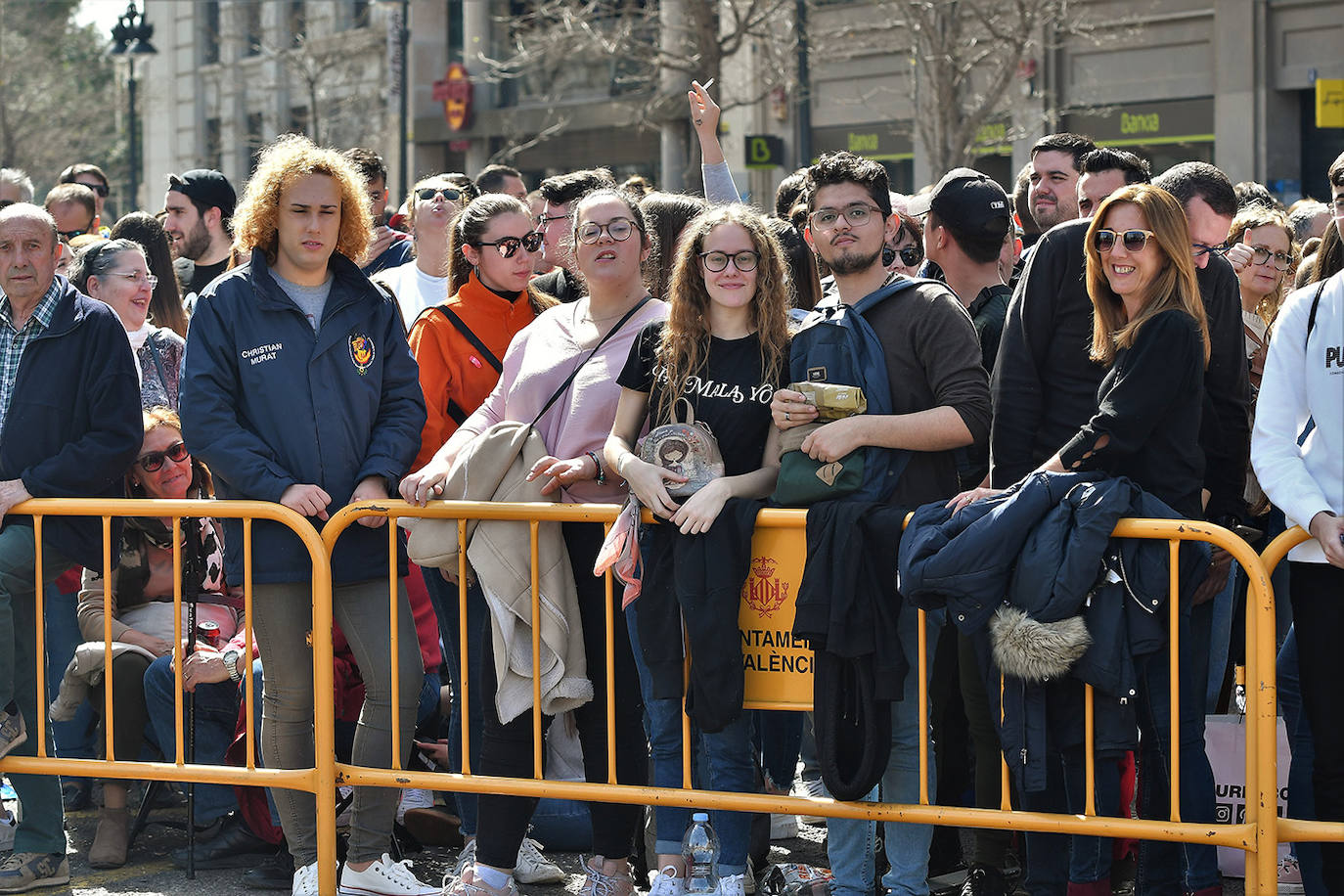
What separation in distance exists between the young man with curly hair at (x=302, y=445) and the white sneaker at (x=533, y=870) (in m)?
0.37

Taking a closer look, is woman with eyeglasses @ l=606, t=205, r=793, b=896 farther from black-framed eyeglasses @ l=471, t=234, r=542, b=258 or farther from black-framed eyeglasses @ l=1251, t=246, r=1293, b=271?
black-framed eyeglasses @ l=1251, t=246, r=1293, b=271

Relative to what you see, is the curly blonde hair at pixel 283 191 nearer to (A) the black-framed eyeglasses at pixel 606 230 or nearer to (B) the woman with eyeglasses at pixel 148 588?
(A) the black-framed eyeglasses at pixel 606 230

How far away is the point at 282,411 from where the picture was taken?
205 inches

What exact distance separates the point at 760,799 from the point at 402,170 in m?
24.2

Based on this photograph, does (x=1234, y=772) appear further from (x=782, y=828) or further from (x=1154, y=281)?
(x=782, y=828)

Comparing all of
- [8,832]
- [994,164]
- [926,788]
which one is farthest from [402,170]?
[926,788]

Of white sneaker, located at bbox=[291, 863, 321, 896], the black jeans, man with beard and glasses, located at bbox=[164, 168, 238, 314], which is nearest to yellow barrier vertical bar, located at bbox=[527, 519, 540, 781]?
white sneaker, located at bbox=[291, 863, 321, 896]

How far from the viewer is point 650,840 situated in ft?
18.2

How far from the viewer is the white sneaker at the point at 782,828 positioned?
6059 mm

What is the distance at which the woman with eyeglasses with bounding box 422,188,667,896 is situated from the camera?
17.0 ft

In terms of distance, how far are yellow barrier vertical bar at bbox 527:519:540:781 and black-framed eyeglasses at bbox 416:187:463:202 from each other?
111 inches

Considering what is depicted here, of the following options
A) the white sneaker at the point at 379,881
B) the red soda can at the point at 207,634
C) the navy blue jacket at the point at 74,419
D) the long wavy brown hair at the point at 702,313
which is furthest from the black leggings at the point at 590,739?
the navy blue jacket at the point at 74,419

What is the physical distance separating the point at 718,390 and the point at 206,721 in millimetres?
2429

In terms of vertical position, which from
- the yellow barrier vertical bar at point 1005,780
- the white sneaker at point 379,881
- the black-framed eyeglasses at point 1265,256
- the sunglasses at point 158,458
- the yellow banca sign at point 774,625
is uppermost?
the black-framed eyeglasses at point 1265,256
